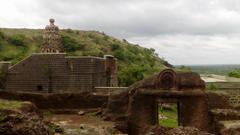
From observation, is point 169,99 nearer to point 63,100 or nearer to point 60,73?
point 63,100

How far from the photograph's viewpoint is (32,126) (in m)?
14.2

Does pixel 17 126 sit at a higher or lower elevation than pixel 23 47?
lower

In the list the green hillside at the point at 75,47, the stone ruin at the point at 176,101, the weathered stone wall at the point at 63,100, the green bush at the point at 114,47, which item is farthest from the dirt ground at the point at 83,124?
the green bush at the point at 114,47

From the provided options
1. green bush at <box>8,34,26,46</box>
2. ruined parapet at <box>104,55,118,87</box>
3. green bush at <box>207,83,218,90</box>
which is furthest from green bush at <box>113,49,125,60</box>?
ruined parapet at <box>104,55,118,87</box>

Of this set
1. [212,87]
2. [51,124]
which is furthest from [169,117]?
[51,124]

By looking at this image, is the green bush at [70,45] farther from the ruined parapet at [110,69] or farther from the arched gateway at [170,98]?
the arched gateway at [170,98]

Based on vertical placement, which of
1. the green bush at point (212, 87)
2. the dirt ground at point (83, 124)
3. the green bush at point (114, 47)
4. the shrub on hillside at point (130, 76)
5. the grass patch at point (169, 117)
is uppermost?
the green bush at point (114, 47)

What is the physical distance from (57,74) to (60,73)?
0.85 ft

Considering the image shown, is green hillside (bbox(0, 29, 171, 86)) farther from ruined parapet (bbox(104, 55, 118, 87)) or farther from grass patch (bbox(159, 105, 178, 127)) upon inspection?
grass patch (bbox(159, 105, 178, 127))

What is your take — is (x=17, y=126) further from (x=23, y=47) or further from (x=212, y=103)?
(x=23, y=47)

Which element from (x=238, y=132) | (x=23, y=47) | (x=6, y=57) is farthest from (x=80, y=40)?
(x=238, y=132)

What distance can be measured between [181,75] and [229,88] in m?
16.8

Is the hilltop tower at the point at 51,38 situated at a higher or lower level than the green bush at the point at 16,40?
lower

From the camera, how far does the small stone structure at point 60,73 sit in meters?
36.7
